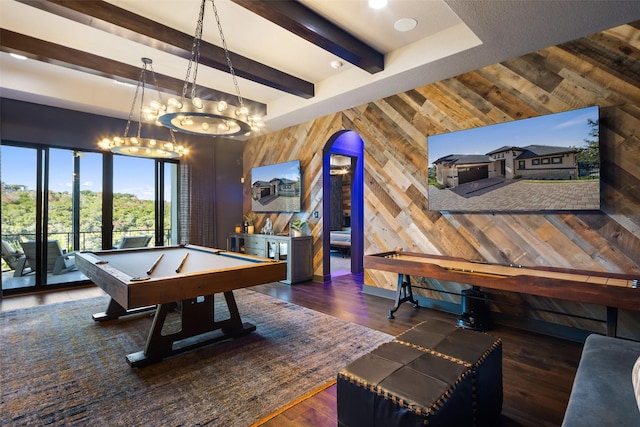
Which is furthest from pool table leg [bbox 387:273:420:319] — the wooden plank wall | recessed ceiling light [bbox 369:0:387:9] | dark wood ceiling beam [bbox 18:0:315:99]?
dark wood ceiling beam [bbox 18:0:315:99]

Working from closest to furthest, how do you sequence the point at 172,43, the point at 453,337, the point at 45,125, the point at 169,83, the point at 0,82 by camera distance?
the point at 453,337 < the point at 172,43 < the point at 0,82 < the point at 169,83 < the point at 45,125

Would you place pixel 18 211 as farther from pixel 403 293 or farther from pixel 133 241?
pixel 403 293

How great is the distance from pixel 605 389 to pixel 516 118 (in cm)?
278

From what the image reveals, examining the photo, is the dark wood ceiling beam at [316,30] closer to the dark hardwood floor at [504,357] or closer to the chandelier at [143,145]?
the chandelier at [143,145]

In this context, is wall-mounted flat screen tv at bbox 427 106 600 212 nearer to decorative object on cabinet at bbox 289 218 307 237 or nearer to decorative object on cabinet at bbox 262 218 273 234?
decorative object on cabinet at bbox 289 218 307 237

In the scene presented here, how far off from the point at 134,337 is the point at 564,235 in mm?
4392

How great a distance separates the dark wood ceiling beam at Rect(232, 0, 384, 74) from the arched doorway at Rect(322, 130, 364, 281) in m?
1.75

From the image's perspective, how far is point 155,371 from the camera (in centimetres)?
252

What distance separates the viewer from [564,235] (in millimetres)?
3102

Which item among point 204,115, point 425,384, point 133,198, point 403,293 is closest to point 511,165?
point 403,293

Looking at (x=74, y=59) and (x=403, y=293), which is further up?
(x=74, y=59)

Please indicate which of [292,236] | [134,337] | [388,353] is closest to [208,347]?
[134,337]

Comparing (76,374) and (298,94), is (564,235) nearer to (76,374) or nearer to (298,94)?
(298,94)

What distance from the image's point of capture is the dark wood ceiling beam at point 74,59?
3.40m
